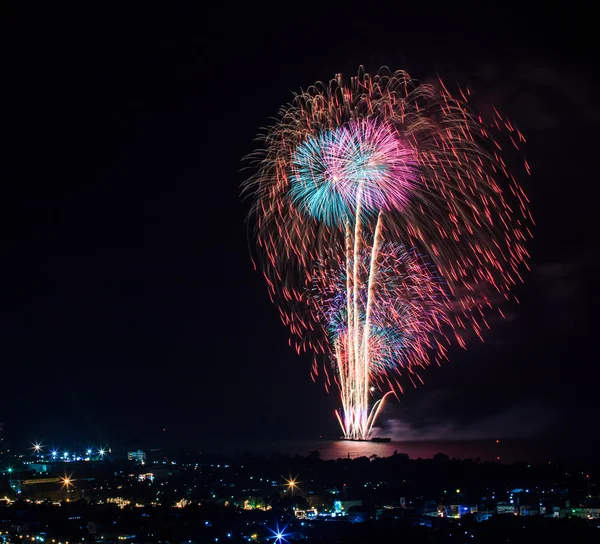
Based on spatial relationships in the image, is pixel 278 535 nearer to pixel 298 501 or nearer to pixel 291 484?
pixel 298 501

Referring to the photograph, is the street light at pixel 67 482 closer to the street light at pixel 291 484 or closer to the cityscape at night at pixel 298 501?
the cityscape at night at pixel 298 501

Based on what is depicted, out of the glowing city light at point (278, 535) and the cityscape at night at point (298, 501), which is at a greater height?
the cityscape at night at point (298, 501)

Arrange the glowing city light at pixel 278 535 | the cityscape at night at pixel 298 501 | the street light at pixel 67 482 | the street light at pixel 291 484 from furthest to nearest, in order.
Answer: the street light at pixel 67 482
the street light at pixel 291 484
the cityscape at night at pixel 298 501
the glowing city light at pixel 278 535

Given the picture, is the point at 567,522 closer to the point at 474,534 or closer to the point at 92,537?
the point at 474,534

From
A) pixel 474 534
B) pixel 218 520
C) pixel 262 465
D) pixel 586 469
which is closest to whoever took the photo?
pixel 474 534

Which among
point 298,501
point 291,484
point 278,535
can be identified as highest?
point 291,484

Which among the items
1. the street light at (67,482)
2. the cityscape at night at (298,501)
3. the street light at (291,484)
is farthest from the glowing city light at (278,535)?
the street light at (67,482)

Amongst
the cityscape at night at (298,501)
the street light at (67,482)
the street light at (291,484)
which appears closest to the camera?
the cityscape at night at (298,501)

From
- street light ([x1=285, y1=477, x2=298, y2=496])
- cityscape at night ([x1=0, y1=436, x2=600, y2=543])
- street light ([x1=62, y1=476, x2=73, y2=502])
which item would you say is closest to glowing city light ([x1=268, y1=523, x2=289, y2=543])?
cityscape at night ([x1=0, y1=436, x2=600, y2=543])

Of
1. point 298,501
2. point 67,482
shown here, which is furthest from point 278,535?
point 67,482

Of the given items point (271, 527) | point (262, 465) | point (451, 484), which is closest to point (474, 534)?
point (271, 527)

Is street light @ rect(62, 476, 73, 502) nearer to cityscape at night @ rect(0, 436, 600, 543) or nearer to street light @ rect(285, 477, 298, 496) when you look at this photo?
cityscape at night @ rect(0, 436, 600, 543)
